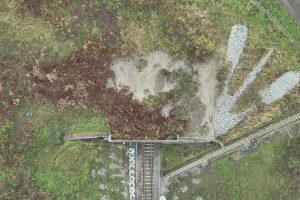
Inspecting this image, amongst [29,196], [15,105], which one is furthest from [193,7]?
[29,196]

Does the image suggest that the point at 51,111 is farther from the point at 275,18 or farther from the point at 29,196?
the point at 275,18

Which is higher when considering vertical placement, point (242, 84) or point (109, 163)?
point (242, 84)

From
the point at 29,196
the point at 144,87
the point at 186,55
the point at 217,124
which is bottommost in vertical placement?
the point at 29,196

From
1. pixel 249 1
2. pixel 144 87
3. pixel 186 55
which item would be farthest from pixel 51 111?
pixel 249 1

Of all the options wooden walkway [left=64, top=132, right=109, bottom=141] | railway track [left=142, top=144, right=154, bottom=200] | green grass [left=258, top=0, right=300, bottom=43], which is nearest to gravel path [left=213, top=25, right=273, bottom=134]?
green grass [left=258, top=0, right=300, bottom=43]

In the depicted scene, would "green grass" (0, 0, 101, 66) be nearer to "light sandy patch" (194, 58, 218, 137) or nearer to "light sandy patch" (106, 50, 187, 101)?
"light sandy patch" (106, 50, 187, 101)

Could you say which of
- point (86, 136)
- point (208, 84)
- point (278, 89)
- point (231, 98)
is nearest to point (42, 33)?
point (86, 136)

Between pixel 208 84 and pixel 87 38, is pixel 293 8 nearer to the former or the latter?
pixel 208 84

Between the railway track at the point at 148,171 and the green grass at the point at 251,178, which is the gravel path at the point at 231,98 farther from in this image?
the railway track at the point at 148,171
